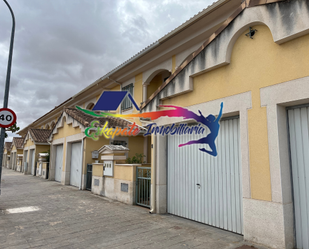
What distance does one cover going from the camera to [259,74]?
16.0 feet

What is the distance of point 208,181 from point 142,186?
122 inches

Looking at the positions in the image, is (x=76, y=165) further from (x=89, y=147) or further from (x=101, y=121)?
(x=101, y=121)

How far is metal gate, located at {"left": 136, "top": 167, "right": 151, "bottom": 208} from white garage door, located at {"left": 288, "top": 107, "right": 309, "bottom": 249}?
15.8 ft

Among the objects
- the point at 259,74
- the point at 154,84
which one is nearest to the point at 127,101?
the point at 154,84

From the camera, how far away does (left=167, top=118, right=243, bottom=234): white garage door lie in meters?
5.46

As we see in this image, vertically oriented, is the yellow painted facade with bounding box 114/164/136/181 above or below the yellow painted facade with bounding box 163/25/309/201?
below

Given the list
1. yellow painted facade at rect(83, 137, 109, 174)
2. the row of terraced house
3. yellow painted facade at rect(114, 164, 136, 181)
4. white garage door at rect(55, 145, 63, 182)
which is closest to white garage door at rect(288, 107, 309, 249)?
the row of terraced house

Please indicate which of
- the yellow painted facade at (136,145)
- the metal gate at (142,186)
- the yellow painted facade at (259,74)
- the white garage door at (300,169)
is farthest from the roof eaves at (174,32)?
the metal gate at (142,186)

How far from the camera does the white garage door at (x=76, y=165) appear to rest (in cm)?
1354

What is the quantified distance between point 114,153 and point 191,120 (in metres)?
4.28

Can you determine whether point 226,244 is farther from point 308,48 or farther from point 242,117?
point 308,48

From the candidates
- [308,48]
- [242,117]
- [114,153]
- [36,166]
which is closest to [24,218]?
[114,153]

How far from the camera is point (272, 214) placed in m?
4.35

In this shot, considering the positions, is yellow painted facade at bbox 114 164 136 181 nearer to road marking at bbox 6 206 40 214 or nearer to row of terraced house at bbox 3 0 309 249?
row of terraced house at bbox 3 0 309 249
